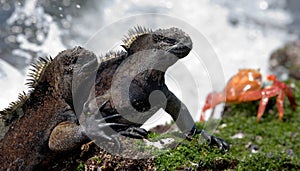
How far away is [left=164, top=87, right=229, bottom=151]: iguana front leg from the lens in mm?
4371

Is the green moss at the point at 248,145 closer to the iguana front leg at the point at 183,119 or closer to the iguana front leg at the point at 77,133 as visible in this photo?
the iguana front leg at the point at 183,119

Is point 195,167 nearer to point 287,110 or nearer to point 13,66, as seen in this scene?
point 287,110

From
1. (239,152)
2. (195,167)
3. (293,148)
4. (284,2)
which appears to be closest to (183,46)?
(195,167)

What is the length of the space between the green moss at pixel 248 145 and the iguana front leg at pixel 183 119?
0.07 metres

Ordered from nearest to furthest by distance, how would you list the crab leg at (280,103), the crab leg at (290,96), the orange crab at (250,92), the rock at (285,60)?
the crab leg at (280,103), the orange crab at (250,92), the crab leg at (290,96), the rock at (285,60)

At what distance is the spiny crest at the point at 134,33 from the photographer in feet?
13.7

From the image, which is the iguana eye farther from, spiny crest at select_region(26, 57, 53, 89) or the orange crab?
the orange crab

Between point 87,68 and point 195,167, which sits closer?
point 87,68

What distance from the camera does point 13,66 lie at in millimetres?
8984

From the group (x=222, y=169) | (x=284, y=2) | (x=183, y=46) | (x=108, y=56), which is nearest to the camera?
(x=183, y=46)

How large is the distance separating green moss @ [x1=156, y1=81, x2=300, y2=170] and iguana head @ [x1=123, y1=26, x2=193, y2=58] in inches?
38.1

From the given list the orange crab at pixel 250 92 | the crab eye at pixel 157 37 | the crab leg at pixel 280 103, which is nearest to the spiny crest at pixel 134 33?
the crab eye at pixel 157 37

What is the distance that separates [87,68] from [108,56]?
0.25 meters

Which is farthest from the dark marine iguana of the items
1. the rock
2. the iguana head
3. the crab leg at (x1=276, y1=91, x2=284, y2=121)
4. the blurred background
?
the rock
